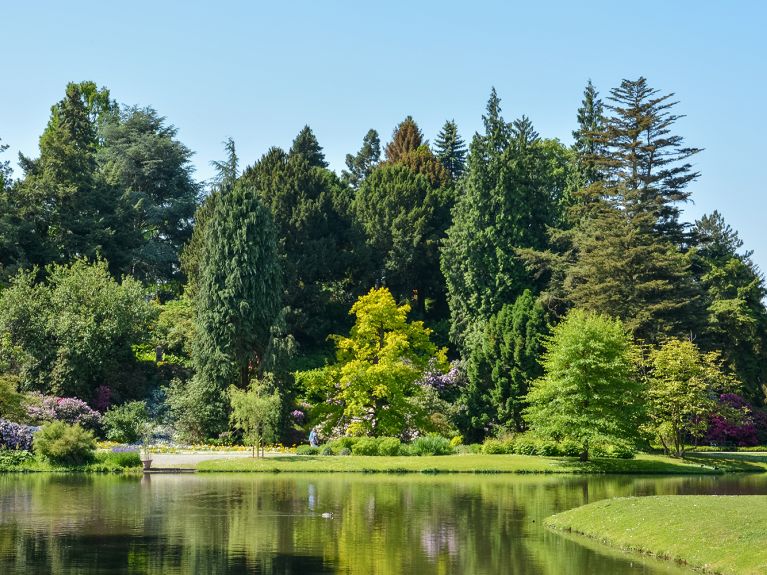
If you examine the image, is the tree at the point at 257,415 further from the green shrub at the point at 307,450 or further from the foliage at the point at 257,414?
the green shrub at the point at 307,450

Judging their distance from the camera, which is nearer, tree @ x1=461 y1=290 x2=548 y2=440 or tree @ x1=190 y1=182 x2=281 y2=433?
tree @ x1=190 y1=182 x2=281 y2=433

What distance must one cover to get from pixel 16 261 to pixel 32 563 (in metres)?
52.8

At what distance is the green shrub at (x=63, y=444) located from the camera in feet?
172

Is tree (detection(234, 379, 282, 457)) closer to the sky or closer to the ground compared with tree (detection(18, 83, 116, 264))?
closer to the ground

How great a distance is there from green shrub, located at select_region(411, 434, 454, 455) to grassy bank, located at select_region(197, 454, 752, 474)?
4.42ft

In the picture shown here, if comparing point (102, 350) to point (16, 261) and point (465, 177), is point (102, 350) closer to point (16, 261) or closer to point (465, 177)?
point (16, 261)

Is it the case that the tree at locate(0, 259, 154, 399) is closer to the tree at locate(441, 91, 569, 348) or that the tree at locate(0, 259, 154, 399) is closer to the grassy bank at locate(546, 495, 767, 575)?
the tree at locate(441, 91, 569, 348)

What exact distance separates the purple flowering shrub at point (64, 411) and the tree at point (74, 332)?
9.77 feet

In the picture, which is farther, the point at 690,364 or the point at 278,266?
the point at 278,266

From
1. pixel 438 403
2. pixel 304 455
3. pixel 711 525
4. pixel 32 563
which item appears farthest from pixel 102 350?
pixel 711 525

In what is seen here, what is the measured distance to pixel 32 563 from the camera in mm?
26281

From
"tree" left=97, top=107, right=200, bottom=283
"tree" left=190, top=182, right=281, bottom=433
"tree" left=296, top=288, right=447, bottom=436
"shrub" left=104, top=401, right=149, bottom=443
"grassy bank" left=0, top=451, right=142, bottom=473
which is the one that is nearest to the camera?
"grassy bank" left=0, top=451, right=142, bottom=473

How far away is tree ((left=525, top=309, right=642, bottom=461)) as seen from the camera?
181 feet

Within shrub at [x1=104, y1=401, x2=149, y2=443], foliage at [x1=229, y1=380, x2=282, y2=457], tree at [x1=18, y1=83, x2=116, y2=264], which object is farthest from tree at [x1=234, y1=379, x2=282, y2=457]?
tree at [x1=18, y1=83, x2=116, y2=264]
